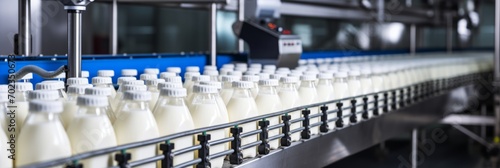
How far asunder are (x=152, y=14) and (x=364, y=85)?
5441 mm

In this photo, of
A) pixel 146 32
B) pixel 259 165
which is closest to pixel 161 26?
pixel 146 32

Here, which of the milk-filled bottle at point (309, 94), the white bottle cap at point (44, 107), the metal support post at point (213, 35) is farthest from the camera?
the metal support post at point (213, 35)

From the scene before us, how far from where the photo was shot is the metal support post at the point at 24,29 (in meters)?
1.80

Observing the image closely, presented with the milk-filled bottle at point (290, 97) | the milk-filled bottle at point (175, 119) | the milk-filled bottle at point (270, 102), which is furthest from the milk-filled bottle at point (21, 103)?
the milk-filled bottle at point (290, 97)

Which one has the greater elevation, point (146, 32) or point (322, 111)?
point (146, 32)

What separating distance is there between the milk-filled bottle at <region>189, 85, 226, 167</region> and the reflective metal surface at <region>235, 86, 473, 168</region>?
9 centimetres

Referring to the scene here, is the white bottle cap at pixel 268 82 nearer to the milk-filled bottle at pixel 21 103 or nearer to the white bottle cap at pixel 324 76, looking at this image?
the white bottle cap at pixel 324 76

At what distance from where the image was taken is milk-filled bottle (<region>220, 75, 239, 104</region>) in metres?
1.40

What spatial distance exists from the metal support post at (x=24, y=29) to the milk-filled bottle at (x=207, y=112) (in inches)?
34.1

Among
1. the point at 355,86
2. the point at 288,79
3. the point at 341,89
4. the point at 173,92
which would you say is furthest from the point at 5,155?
the point at 355,86

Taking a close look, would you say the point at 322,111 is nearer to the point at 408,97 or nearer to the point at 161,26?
the point at 408,97

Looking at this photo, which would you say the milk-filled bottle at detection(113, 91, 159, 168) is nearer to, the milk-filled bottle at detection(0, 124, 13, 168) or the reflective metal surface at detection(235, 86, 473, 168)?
the milk-filled bottle at detection(0, 124, 13, 168)

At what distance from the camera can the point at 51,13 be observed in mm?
2307

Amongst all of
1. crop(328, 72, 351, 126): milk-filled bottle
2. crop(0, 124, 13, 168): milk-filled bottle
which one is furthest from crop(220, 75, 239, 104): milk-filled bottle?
crop(0, 124, 13, 168): milk-filled bottle
